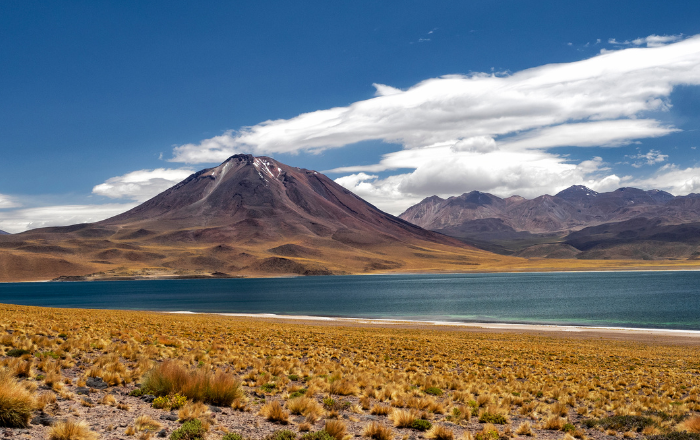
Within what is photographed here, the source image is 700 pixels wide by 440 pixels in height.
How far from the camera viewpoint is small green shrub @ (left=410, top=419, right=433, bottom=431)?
10875 mm

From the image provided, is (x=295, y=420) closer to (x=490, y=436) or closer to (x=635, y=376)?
(x=490, y=436)

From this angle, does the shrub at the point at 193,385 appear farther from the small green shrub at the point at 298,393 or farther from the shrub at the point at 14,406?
the shrub at the point at 14,406

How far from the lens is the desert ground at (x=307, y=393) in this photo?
9.84 metres

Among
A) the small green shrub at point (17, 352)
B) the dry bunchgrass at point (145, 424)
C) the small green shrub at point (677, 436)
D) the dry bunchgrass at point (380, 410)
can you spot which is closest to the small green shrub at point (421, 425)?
the dry bunchgrass at point (380, 410)

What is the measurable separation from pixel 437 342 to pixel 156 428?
22552 mm

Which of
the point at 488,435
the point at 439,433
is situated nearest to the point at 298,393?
the point at 439,433

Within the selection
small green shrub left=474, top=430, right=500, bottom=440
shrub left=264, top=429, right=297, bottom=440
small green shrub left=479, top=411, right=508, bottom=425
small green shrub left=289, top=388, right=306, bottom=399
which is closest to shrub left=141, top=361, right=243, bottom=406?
small green shrub left=289, top=388, right=306, bottom=399

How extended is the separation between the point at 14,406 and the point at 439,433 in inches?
317

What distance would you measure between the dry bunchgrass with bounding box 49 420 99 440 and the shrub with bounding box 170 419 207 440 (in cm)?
133

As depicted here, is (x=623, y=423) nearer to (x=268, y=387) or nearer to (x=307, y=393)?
(x=307, y=393)

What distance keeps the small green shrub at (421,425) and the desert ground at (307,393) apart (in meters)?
0.03

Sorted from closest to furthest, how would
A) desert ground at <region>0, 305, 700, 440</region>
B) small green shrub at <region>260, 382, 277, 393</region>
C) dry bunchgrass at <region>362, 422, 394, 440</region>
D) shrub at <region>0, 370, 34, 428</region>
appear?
shrub at <region>0, 370, 34, 428</region>
desert ground at <region>0, 305, 700, 440</region>
dry bunchgrass at <region>362, 422, 394, 440</region>
small green shrub at <region>260, 382, 277, 393</region>

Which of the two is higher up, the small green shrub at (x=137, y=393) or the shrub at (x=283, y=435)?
the small green shrub at (x=137, y=393)

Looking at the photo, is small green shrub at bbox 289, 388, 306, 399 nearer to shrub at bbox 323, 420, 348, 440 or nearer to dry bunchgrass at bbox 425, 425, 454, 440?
shrub at bbox 323, 420, 348, 440
